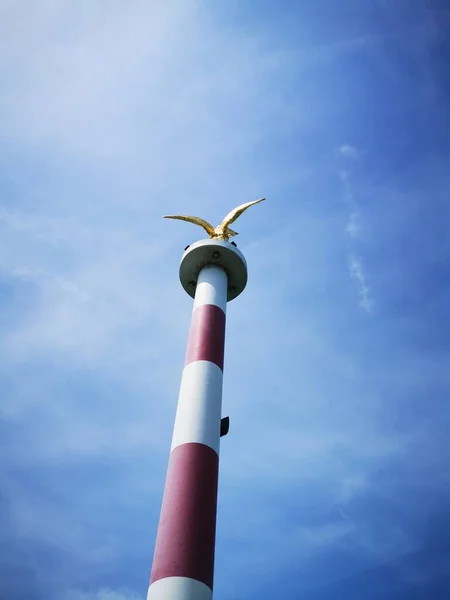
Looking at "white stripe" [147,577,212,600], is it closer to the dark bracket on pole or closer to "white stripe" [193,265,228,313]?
the dark bracket on pole

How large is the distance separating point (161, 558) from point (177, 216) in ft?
25.9

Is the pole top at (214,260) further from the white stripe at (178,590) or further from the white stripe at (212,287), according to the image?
the white stripe at (178,590)

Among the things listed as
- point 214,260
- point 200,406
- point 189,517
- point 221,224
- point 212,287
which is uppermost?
point 221,224

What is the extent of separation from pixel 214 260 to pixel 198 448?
4630 mm

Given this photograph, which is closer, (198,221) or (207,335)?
(207,335)

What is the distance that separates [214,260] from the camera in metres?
10.6

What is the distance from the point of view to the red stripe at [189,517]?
5972mm

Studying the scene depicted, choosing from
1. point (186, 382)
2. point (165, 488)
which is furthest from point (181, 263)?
point (165, 488)

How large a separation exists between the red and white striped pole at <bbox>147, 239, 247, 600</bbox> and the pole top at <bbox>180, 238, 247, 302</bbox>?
0.02 meters

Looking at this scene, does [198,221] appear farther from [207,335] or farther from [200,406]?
[200,406]

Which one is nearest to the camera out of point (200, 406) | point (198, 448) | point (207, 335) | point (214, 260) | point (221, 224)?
point (198, 448)

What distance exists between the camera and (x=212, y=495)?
22.3ft

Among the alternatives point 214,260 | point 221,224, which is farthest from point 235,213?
point 214,260

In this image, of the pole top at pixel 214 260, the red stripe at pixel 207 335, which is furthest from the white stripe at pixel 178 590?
the pole top at pixel 214 260
